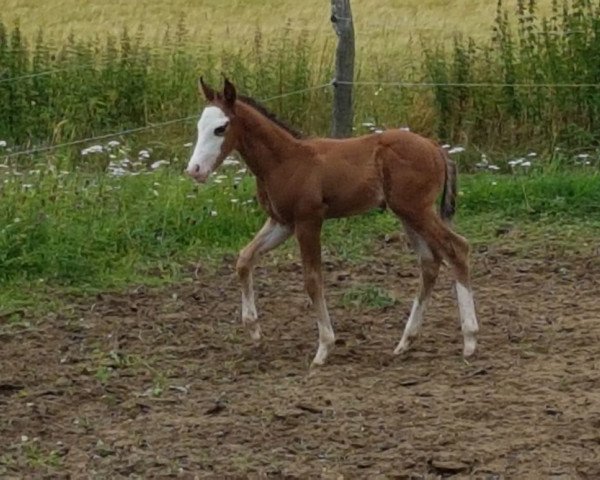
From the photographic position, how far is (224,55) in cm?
1346

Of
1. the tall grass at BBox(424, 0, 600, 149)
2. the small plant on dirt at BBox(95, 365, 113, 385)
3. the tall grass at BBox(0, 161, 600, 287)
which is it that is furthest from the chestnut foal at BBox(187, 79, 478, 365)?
the tall grass at BBox(424, 0, 600, 149)

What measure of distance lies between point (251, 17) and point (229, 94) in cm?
1436

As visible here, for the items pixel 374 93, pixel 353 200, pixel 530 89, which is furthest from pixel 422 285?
pixel 374 93

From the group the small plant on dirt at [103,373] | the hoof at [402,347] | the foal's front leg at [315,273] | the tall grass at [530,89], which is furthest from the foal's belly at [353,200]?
the tall grass at [530,89]

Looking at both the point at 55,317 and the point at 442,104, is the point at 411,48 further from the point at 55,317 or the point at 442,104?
the point at 55,317

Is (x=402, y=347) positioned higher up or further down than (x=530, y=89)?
further down

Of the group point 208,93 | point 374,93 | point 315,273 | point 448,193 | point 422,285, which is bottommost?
point 374,93

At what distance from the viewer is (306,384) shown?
6.74 m

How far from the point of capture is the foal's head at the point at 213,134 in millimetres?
7031

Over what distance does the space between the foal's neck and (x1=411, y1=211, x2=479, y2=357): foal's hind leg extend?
0.72 metres

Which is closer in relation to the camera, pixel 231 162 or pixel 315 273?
pixel 315 273

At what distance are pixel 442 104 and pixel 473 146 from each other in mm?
441

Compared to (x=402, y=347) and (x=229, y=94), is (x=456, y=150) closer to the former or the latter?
(x=402, y=347)

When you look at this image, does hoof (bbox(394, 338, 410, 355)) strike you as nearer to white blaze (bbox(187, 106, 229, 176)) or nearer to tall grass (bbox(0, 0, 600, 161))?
white blaze (bbox(187, 106, 229, 176))
